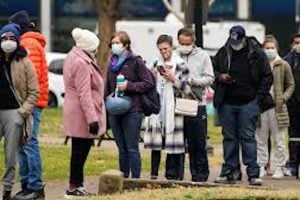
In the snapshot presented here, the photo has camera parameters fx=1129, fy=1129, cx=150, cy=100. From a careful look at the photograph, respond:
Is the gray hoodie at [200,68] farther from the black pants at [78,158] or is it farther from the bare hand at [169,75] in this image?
the black pants at [78,158]

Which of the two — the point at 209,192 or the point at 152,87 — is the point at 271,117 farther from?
the point at 209,192

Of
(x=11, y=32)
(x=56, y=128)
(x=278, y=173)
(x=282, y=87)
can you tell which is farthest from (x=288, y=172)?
(x=56, y=128)

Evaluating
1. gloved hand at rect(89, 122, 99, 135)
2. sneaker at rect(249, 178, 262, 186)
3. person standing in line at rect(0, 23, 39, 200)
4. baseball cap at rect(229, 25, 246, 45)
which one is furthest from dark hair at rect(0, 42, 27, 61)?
sneaker at rect(249, 178, 262, 186)

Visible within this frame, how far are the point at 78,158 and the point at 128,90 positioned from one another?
107 cm

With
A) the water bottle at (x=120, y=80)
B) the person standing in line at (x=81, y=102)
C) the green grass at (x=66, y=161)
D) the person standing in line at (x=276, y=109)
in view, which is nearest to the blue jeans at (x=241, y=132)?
the person standing in line at (x=276, y=109)

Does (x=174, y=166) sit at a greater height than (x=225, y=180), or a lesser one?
greater

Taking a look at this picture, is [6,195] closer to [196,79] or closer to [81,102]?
[81,102]

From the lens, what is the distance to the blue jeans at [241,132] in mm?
14023

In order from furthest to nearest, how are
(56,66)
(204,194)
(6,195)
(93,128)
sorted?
(56,66) < (93,128) < (6,195) < (204,194)

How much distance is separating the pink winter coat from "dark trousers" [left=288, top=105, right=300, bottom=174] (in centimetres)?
408

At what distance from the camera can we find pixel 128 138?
13.3 meters

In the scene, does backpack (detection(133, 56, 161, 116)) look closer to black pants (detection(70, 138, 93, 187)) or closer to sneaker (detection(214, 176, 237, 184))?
black pants (detection(70, 138, 93, 187))

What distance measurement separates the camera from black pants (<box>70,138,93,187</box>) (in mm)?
12789

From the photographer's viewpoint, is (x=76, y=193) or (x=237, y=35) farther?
(x=237, y=35)
